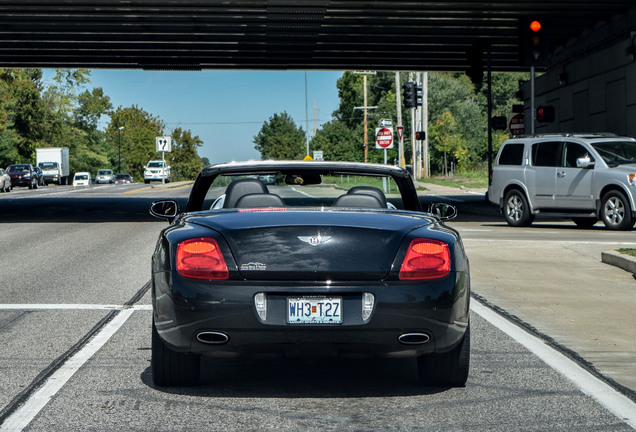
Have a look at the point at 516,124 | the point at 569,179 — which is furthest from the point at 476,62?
the point at 569,179

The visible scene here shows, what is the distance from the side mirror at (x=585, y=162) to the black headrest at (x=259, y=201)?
13.9 metres

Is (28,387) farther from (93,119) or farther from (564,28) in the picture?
(93,119)

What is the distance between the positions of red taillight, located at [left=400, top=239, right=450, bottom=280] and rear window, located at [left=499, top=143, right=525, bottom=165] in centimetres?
1581

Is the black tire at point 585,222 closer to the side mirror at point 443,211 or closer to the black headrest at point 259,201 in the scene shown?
the side mirror at point 443,211

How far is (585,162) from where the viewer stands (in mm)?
18938

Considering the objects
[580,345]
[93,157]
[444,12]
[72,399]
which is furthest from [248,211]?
[93,157]

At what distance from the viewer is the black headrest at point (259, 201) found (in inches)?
237

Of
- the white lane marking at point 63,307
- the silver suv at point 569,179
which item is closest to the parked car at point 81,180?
the silver suv at point 569,179

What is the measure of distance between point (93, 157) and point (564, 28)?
107744 millimetres

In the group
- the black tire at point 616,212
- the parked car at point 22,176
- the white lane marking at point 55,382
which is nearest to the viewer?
the white lane marking at point 55,382

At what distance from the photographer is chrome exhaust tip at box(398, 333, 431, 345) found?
529 centimetres

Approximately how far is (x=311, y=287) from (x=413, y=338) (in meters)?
0.62

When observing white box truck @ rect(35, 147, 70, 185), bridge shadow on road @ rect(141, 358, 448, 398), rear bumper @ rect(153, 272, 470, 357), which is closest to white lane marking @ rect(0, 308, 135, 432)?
bridge shadow on road @ rect(141, 358, 448, 398)

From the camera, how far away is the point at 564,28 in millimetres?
28656
